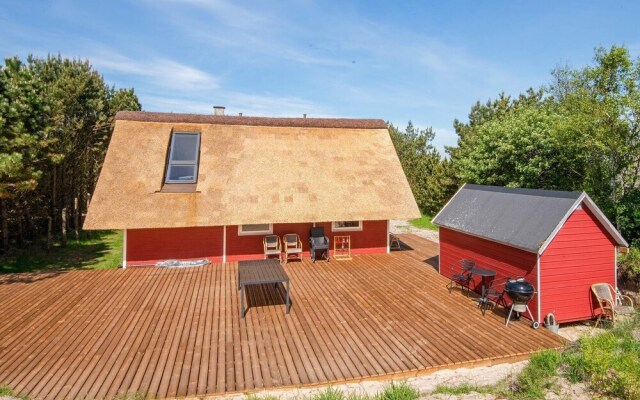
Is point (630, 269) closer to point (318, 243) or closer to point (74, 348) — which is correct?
point (318, 243)

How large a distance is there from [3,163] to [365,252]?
10656 millimetres

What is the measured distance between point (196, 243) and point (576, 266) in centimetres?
1020

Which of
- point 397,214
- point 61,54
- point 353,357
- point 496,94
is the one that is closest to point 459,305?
point 353,357

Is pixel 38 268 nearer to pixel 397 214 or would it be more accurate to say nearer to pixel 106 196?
pixel 106 196

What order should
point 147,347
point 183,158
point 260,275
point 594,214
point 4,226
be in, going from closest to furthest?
1. point 147,347
2. point 594,214
3. point 260,275
4. point 183,158
5. point 4,226

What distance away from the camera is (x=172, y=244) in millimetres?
11211

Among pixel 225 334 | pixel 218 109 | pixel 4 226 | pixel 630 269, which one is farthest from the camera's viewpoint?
pixel 218 109

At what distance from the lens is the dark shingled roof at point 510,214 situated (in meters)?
6.91

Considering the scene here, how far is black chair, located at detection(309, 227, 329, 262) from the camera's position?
11.7 metres

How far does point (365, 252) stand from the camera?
12789 millimetres

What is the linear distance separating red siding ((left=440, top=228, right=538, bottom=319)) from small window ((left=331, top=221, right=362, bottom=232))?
3.35 metres

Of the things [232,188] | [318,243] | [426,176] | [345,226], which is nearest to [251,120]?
[232,188]

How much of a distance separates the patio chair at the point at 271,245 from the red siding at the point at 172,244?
1522 millimetres

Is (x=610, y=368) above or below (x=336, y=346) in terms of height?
above
